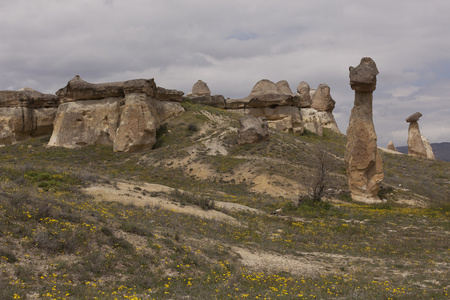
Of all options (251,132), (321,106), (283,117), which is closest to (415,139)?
(321,106)

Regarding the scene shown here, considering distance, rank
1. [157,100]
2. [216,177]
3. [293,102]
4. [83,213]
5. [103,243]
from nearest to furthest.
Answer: [103,243] → [83,213] → [216,177] → [157,100] → [293,102]

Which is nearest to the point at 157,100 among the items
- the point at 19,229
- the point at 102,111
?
the point at 102,111

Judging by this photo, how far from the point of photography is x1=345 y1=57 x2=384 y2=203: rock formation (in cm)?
2302

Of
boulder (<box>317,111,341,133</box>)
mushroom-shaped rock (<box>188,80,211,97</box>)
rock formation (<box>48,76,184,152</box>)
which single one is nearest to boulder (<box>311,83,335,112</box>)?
boulder (<box>317,111,341,133</box>)

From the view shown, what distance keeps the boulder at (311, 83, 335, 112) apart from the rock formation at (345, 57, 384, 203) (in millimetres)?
27350

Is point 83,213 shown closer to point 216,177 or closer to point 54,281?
point 54,281

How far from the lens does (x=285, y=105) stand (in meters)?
47.3

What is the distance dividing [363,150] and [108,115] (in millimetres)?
22917

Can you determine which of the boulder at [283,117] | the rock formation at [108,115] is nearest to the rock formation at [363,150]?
the rock formation at [108,115]

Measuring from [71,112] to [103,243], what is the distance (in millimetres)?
30222

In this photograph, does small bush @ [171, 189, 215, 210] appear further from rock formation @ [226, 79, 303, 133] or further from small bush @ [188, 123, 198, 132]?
rock formation @ [226, 79, 303, 133]

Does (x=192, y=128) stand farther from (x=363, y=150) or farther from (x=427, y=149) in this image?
(x=427, y=149)

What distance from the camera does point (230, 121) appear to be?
4150cm

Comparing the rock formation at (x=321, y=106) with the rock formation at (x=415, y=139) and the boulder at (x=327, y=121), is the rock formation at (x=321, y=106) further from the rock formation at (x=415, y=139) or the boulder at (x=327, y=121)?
the rock formation at (x=415, y=139)
